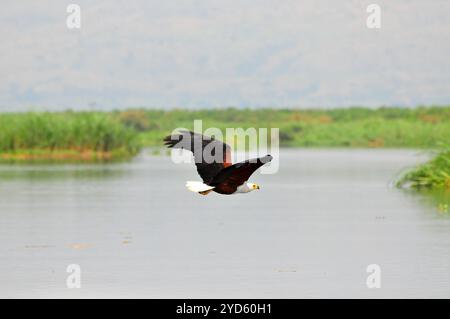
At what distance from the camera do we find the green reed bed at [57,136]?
1367 inches

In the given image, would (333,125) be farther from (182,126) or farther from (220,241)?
(220,241)

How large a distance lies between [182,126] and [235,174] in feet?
179

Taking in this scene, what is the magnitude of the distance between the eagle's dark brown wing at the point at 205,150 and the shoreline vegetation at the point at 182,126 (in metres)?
10.2

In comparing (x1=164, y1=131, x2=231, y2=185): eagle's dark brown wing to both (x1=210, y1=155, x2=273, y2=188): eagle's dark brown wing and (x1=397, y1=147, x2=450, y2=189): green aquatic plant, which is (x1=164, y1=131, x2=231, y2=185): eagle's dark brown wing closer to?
(x1=210, y1=155, x2=273, y2=188): eagle's dark brown wing

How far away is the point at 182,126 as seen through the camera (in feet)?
212

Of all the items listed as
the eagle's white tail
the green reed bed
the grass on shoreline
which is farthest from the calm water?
the grass on shoreline

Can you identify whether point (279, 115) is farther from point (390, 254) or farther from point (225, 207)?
point (390, 254)

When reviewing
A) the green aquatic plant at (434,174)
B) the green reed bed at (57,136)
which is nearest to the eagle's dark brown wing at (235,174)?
the green aquatic plant at (434,174)

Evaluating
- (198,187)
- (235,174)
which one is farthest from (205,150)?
(235,174)

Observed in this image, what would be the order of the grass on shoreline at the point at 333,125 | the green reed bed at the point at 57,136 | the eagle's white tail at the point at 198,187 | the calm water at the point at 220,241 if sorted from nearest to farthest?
the eagle's white tail at the point at 198,187 → the calm water at the point at 220,241 → the green reed bed at the point at 57,136 → the grass on shoreline at the point at 333,125

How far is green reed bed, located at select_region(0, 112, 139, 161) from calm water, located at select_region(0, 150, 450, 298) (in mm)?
10731

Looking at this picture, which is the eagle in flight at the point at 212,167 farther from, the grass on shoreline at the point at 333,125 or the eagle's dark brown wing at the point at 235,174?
the grass on shoreline at the point at 333,125

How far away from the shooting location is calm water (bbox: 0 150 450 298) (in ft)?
35.0
